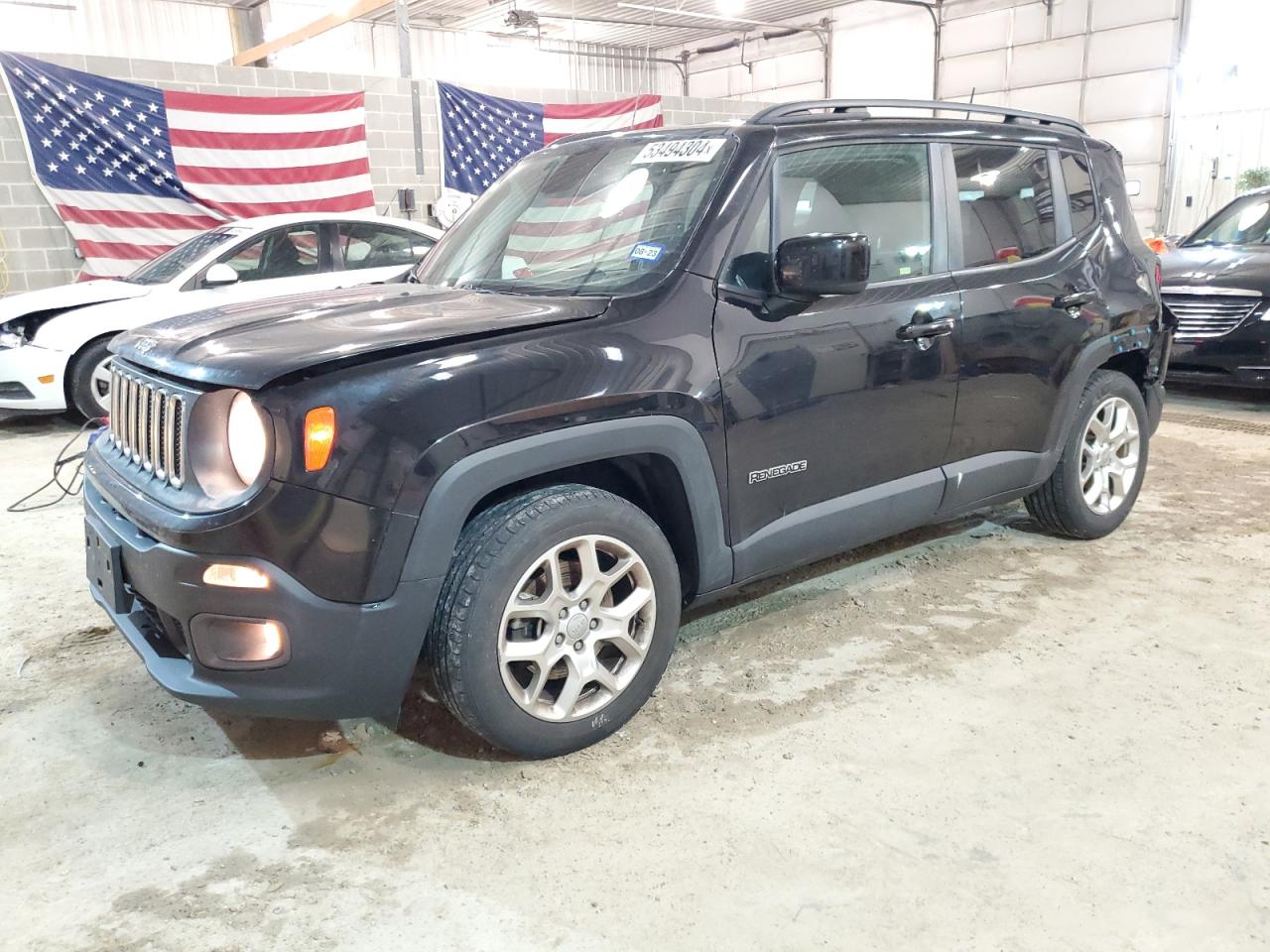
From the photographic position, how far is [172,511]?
231 centimetres

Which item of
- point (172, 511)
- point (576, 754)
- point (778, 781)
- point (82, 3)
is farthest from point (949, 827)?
point (82, 3)

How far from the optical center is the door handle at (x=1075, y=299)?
3.70 m

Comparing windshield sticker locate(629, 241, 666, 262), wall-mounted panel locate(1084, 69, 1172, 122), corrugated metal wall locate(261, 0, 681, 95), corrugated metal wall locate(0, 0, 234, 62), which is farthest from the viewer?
corrugated metal wall locate(261, 0, 681, 95)

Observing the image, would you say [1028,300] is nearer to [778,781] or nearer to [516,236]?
[516,236]

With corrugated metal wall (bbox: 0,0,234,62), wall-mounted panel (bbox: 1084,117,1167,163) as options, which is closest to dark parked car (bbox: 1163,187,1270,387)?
wall-mounted panel (bbox: 1084,117,1167,163)

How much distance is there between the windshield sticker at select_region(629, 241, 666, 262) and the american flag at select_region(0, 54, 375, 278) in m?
8.18

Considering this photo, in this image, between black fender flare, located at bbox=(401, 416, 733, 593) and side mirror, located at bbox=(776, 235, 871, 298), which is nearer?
black fender flare, located at bbox=(401, 416, 733, 593)

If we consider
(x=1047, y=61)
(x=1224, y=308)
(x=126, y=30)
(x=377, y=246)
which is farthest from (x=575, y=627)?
(x=126, y=30)

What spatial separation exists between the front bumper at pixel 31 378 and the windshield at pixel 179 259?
88cm

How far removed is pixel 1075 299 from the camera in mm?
3746

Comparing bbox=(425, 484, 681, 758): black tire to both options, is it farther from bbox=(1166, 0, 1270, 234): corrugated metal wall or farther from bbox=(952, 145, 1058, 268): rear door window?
bbox=(1166, 0, 1270, 234): corrugated metal wall

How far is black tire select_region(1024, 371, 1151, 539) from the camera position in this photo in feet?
12.9

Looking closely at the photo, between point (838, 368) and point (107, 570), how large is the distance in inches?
81.5

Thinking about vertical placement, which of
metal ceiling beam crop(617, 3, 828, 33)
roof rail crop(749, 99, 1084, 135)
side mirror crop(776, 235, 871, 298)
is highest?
metal ceiling beam crop(617, 3, 828, 33)
